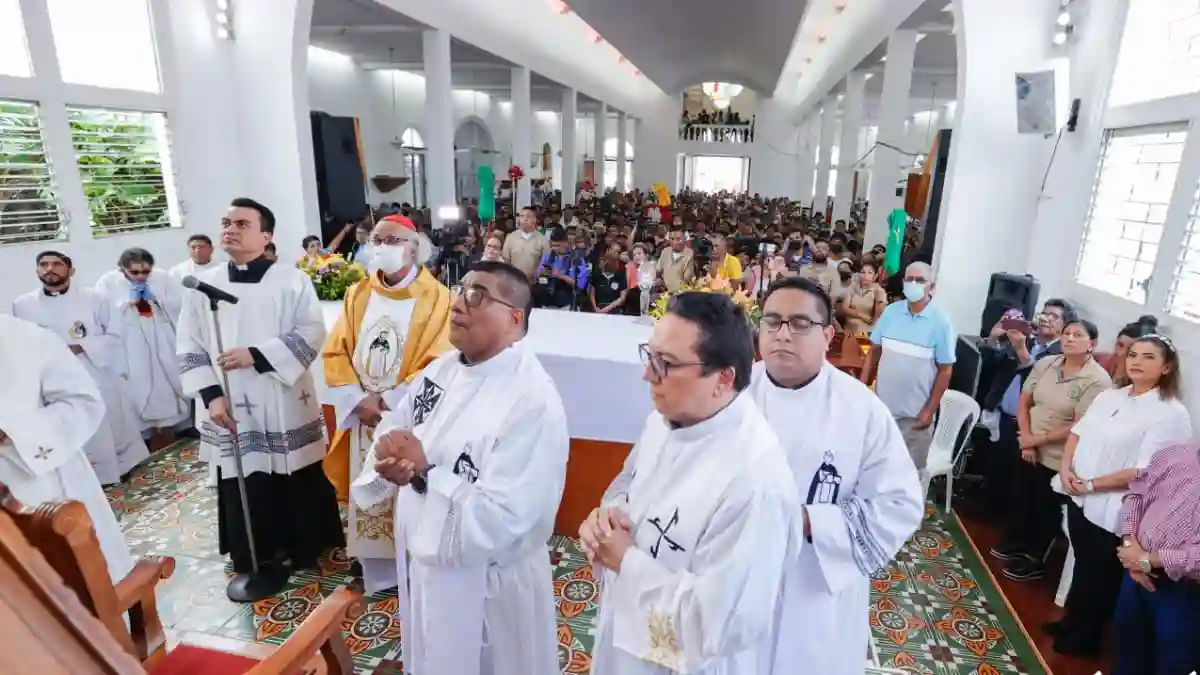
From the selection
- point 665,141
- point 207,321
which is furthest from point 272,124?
point 665,141

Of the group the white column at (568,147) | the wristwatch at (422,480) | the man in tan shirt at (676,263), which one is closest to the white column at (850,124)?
the white column at (568,147)

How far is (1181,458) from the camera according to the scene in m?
2.92

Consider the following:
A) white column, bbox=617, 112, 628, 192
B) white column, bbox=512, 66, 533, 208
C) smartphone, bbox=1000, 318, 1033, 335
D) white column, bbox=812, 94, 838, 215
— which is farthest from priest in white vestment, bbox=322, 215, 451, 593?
white column, bbox=617, 112, 628, 192

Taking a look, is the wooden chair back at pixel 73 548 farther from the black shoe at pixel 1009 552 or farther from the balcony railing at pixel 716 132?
the balcony railing at pixel 716 132

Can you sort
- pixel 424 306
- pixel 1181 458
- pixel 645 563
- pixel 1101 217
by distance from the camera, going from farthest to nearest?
pixel 1101 217 → pixel 424 306 → pixel 1181 458 → pixel 645 563

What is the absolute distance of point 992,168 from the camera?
662cm

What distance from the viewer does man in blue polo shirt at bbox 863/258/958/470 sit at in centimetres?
459

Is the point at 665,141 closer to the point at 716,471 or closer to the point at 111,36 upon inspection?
the point at 111,36

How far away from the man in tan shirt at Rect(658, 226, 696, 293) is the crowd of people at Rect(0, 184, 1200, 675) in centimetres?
300

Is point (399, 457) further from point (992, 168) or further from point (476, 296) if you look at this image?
point (992, 168)

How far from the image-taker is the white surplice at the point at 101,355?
486 cm

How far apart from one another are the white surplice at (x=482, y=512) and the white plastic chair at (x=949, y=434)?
331cm

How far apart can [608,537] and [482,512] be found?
2.03 ft

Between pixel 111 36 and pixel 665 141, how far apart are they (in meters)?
24.0
